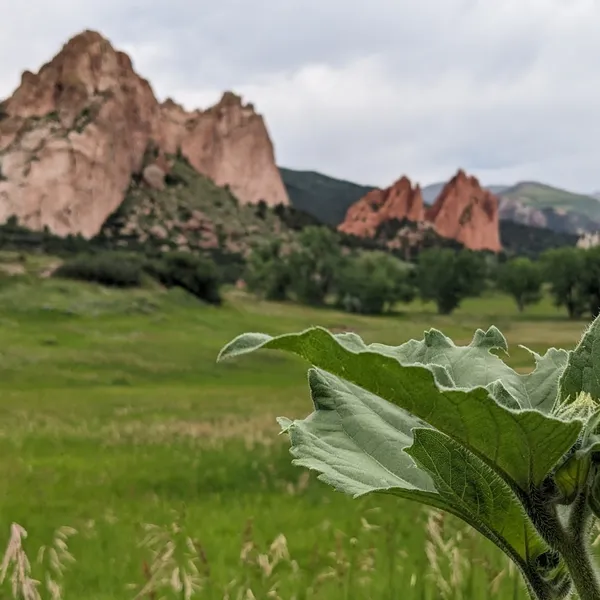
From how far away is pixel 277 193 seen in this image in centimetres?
19350

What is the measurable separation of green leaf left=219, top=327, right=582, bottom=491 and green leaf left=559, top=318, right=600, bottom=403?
156mm

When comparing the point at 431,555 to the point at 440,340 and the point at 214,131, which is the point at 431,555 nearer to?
the point at 440,340

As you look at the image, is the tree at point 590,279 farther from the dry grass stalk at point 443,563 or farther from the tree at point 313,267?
the dry grass stalk at point 443,563

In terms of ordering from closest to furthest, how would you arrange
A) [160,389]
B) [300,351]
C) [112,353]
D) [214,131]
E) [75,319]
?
[300,351]
[160,389]
[112,353]
[75,319]
[214,131]

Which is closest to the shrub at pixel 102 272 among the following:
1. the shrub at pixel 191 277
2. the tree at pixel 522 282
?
the shrub at pixel 191 277

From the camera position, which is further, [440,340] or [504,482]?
[440,340]

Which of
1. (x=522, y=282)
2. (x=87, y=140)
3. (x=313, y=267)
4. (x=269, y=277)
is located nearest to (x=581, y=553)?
(x=269, y=277)

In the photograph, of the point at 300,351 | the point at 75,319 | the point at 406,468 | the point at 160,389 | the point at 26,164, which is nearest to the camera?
the point at 300,351

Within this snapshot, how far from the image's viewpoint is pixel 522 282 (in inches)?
3489

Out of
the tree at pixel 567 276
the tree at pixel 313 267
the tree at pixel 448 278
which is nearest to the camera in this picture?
the tree at pixel 567 276

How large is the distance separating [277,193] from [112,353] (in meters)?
165

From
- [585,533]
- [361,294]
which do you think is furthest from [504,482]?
[361,294]

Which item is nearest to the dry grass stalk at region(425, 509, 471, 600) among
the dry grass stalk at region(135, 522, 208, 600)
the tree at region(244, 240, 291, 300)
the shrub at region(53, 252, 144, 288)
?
the dry grass stalk at region(135, 522, 208, 600)

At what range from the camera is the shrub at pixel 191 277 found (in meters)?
62.9
